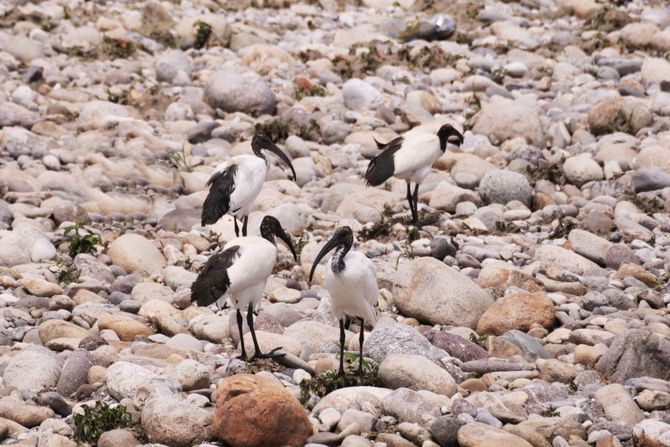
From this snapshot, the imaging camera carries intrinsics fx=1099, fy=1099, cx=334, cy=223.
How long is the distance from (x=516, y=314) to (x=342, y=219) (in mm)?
3150

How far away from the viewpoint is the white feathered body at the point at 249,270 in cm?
765

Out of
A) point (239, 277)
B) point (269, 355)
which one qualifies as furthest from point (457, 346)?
point (239, 277)

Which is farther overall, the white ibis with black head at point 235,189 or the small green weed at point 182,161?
the small green weed at point 182,161

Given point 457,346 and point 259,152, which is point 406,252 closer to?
point 259,152

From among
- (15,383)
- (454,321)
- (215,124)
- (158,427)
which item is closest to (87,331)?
(15,383)

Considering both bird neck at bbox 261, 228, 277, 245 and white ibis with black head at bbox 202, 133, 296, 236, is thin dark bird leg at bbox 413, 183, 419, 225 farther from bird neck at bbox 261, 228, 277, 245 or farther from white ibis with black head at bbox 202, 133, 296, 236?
bird neck at bbox 261, 228, 277, 245

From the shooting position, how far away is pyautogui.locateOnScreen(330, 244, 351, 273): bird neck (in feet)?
24.6

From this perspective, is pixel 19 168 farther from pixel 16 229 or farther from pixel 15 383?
pixel 15 383

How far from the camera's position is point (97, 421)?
6488 millimetres

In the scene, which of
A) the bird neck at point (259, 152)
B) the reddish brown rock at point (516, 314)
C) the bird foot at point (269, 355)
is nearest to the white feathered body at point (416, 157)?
A: the bird neck at point (259, 152)

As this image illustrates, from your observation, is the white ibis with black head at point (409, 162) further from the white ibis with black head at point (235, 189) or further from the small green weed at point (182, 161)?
the small green weed at point (182, 161)

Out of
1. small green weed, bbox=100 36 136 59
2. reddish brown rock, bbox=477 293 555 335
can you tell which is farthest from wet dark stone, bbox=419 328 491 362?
small green weed, bbox=100 36 136 59

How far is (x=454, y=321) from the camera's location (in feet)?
29.6

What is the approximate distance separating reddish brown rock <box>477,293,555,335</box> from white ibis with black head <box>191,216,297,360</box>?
2.04 metres
